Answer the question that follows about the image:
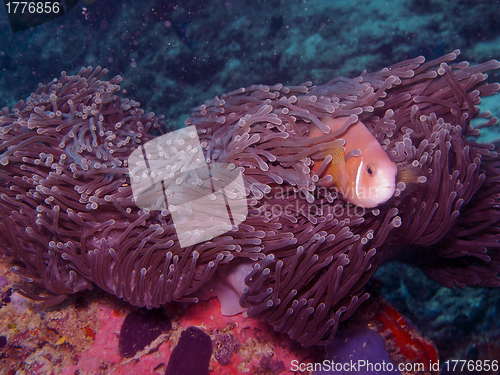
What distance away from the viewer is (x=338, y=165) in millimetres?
1978

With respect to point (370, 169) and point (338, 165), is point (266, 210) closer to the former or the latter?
point (338, 165)

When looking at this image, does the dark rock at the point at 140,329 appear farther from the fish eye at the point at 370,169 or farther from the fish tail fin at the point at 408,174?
the fish tail fin at the point at 408,174

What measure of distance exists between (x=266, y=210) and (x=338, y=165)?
26.4 inches

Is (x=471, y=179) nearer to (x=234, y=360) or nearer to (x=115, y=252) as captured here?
(x=234, y=360)

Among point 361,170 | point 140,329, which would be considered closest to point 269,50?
point 361,170

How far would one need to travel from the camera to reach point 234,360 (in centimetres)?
283

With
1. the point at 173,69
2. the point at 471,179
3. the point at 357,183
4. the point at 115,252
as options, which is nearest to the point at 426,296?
the point at 471,179

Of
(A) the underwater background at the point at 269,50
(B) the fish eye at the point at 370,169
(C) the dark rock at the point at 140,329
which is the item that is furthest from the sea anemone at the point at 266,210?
(C) the dark rock at the point at 140,329

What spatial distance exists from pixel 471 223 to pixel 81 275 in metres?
3.67

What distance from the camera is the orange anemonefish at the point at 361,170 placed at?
5.76 ft

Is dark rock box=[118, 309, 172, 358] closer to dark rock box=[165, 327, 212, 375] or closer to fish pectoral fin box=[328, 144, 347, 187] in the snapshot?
dark rock box=[165, 327, 212, 375]

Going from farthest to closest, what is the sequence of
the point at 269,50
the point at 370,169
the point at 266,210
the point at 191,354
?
the point at 269,50 → the point at 191,354 → the point at 266,210 → the point at 370,169

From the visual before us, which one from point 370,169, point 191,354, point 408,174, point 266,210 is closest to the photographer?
point 370,169

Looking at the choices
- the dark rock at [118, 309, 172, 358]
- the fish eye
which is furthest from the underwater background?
the fish eye
